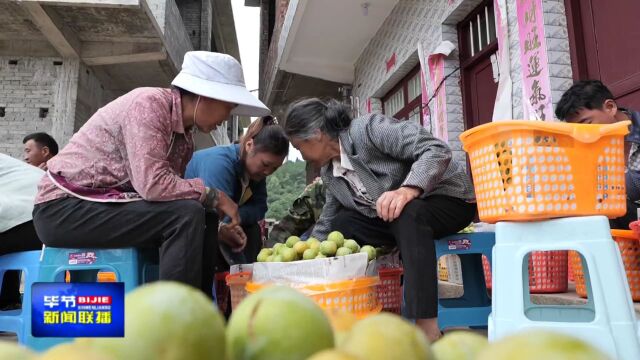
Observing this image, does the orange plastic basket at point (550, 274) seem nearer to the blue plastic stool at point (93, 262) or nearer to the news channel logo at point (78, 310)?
the blue plastic stool at point (93, 262)

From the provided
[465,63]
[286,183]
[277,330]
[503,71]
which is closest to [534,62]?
[503,71]

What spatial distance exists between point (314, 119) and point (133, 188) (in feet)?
3.14

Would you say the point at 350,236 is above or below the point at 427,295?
above

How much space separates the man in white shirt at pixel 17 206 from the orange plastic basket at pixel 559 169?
2310mm

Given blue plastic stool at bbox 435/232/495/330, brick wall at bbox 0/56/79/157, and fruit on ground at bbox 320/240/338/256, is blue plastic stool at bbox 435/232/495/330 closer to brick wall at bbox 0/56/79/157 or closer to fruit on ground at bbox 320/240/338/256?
fruit on ground at bbox 320/240/338/256

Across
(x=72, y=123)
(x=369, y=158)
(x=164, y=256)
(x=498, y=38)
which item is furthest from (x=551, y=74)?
(x=72, y=123)

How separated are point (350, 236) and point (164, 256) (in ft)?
3.50

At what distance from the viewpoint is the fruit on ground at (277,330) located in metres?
0.45

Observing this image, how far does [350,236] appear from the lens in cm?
260

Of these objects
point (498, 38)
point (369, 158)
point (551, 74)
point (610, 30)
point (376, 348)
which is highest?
point (498, 38)

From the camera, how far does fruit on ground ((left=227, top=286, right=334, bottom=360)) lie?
448 mm

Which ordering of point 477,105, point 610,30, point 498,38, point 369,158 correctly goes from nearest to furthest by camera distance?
point 369,158 → point 610,30 → point 498,38 → point 477,105

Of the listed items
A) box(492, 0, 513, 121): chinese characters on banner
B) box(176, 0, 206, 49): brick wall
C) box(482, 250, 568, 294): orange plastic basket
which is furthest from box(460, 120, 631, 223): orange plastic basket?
box(176, 0, 206, 49): brick wall

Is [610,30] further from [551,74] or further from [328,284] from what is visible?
[328,284]
